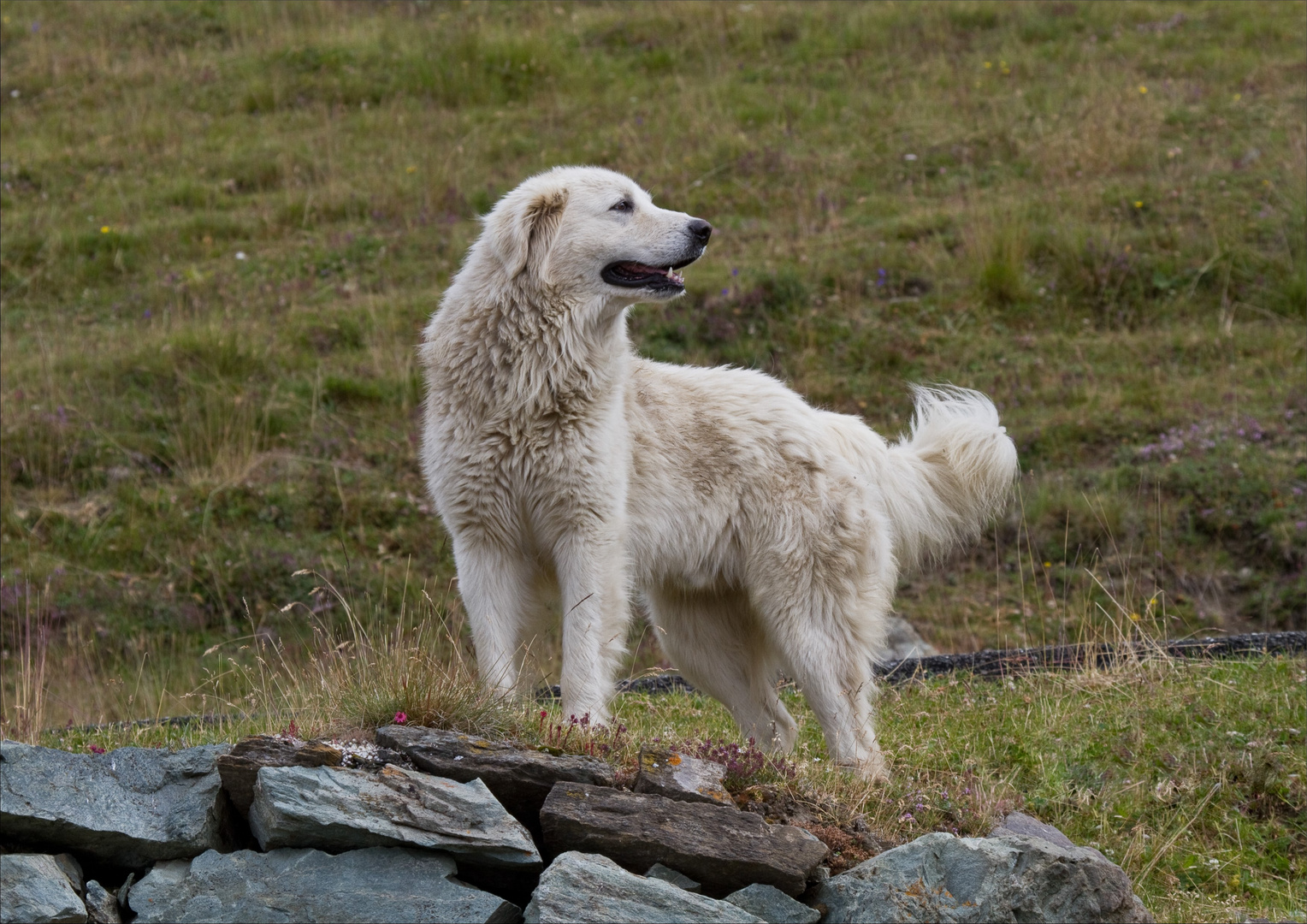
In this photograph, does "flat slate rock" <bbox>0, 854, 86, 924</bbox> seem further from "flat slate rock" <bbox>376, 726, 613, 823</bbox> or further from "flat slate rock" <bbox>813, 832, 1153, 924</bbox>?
"flat slate rock" <bbox>813, 832, 1153, 924</bbox>

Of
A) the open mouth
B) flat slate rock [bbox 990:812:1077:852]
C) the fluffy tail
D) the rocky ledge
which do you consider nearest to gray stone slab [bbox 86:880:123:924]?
→ the rocky ledge

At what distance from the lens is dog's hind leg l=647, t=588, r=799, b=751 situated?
5586mm

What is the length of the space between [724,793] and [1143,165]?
35.8ft

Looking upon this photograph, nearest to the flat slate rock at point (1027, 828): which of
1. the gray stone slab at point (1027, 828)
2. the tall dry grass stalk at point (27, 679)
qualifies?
the gray stone slab at point (1027, 828)

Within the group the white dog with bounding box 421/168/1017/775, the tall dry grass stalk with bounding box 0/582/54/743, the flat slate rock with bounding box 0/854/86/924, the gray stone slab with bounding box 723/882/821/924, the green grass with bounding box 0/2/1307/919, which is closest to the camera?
the flat slate rock with bounding box 0/854/86/924

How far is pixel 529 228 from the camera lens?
5074 millimetres

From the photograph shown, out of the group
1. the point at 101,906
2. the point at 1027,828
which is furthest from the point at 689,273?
the point at 101,906

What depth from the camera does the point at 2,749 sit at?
10.1 ft

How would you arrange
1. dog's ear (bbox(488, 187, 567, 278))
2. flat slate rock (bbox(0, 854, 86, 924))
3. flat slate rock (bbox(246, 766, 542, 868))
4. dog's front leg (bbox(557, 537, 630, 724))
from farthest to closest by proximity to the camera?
1. dog's ear (bbox(488, 187, 567, 278))
2. dog's front leg (bbox(557, 537, 630, 724))
3. flat slate rock (bbox(246, 766, 542, 868))
4. flat slate rock (bbox(0, 854, 86, 924))

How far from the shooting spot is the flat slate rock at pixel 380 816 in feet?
10.3

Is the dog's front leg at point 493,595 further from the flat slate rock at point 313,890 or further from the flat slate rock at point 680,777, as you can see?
the flat slate rock at point 313,890

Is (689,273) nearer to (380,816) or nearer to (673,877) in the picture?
(673,877)

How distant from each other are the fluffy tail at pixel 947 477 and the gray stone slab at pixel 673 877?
104 inches

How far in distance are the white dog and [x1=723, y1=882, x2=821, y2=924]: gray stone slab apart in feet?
4.69
